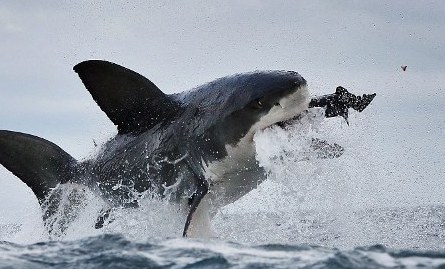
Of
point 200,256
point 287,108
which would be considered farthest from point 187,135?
point 200,256

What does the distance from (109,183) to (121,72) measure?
1675mm

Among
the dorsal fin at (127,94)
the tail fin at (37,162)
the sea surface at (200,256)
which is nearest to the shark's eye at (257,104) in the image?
the dorsal fin at (127,94)

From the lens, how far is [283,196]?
925cm

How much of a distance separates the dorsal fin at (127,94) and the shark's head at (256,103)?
1.00m

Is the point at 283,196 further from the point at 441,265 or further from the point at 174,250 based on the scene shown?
the point at 441,265

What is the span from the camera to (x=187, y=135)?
9008mm

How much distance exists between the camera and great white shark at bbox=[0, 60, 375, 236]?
835 cm

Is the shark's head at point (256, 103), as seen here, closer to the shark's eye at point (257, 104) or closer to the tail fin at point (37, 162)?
the shark's eye at point (257, 104)

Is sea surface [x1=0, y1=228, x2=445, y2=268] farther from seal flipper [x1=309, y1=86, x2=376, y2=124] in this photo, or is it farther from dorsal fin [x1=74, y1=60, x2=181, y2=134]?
dorsal fin [x1=74, y1=60, x2=181, y2=134]

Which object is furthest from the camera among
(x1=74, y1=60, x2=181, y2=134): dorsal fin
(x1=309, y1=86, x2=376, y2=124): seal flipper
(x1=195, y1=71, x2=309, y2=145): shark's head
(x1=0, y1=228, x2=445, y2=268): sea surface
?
(x1=74, y1=60, x2=181, y2=134): dorsal fin

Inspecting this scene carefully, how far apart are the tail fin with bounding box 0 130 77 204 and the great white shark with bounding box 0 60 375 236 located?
0.9 inches

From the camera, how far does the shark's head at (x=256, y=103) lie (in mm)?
8141

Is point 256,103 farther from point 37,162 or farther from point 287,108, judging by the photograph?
point 37,162

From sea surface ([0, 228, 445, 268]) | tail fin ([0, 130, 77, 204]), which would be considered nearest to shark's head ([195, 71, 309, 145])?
sea surface ([0, 228, 445, 268])
